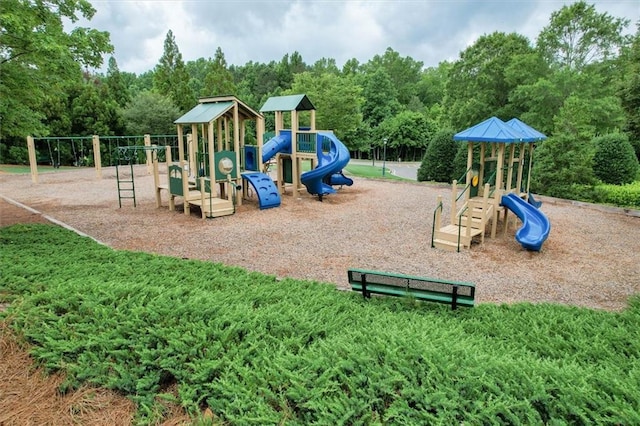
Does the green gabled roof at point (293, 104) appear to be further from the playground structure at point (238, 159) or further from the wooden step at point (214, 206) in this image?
the wooden step at point (214, 206)

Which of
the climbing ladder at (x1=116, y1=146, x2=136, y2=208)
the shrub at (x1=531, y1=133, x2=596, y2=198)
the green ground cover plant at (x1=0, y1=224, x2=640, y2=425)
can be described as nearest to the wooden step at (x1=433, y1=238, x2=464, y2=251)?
the green ground cover plant at (x1=0, y1=224, x2=640, y2=425)

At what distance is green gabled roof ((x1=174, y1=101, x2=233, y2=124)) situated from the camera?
11.8m

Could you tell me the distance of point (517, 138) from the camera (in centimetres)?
890

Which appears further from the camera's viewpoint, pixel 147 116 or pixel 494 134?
pixel 147 116

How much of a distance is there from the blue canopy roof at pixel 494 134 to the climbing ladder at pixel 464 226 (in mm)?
1041

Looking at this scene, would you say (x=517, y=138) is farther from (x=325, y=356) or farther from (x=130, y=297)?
(x=130, y=297)

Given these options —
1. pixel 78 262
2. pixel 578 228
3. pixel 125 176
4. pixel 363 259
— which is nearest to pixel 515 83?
pixel 578 228

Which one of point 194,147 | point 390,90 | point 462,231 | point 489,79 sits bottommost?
point 462,231

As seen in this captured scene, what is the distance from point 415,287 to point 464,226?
4858mm

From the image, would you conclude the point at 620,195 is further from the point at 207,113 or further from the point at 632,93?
the point at 632,93

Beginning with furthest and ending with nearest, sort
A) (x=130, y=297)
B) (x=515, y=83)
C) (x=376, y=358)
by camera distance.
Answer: (x=515, y=83)
(x=130, y=297)
(x=376, y=358)

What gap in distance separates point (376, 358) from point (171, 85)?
42.5 metres

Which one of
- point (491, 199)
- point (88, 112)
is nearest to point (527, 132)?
point (491, 199)

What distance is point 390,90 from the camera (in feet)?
182
